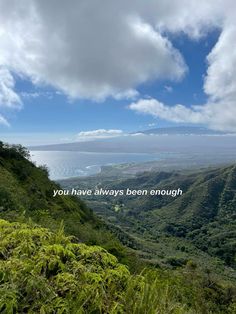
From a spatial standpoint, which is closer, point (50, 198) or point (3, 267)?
point (3, 267)

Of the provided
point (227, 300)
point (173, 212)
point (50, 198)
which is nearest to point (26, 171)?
point (50, 198)

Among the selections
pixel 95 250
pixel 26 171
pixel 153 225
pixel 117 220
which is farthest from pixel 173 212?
pixel 95 250

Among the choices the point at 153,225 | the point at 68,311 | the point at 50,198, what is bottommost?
the point at 153,225

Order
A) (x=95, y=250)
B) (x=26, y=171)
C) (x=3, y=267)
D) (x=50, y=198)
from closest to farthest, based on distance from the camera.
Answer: (x=3, y=267) → (x=95, y=250) → (x=50, y=198) → (x=26, y=171)

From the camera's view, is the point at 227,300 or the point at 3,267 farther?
the point at 227,300

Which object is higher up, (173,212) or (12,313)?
(12,313)

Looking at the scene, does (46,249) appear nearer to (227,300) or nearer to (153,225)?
(227,300)

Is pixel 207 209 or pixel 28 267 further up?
pixel 28 267

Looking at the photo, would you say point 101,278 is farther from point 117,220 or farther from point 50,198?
point 117,220

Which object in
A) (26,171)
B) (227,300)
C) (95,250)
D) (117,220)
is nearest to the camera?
(95,250)
